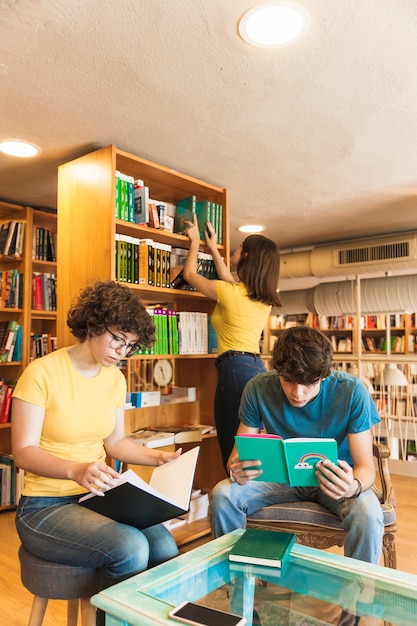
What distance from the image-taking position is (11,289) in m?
3.42

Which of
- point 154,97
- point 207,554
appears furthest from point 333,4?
point 207,554

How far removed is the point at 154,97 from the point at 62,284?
1028 millimetres

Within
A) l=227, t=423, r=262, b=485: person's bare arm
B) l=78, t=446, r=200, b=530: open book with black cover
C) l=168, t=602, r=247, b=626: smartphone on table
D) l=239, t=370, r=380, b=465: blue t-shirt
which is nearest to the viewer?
l=168, t=602, r=247, b=626: smartphone on table

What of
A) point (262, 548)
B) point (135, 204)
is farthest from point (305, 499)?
point (135, 204)

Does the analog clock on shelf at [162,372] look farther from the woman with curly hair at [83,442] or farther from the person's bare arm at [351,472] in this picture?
the person's bare arm at [351,472]

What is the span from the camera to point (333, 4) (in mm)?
1474

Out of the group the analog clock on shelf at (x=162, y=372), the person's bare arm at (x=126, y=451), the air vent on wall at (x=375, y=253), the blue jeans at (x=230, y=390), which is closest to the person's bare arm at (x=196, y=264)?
the blue jeans at (x=230, y=390)

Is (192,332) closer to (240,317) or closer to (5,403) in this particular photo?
(240,317)

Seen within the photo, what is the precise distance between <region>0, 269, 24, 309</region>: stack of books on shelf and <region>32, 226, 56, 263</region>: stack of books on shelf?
0.18m

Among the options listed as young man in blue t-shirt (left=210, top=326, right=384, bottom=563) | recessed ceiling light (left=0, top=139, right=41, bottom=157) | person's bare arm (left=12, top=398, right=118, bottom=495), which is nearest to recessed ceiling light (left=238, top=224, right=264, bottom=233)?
recessed ceiling light (left=0, top=139, right=41, bottom=157)

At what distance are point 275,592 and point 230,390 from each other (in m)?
1.29

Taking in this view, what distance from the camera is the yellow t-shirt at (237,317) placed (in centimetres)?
255

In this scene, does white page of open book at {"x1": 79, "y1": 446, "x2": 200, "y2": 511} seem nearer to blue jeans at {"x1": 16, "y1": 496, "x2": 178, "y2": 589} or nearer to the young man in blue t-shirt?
blue jeans at {"x1": 16, "y1": 496, "x2": 178, "y2": 589}

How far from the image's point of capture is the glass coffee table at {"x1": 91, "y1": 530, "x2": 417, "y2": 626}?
1.12 m
